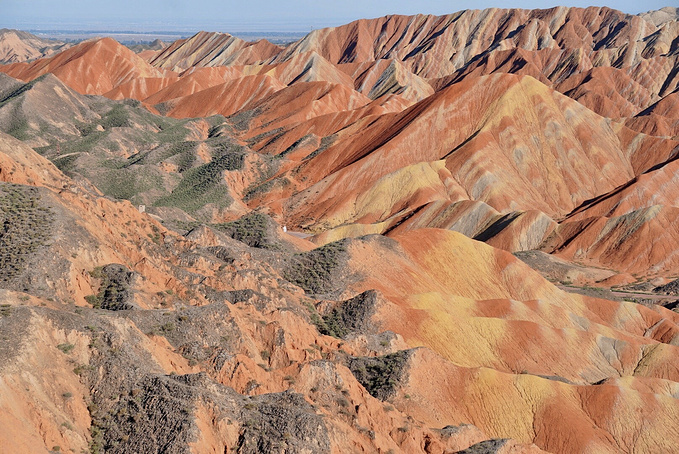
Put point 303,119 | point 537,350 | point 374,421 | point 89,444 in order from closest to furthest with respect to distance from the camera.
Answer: point 89,444 < point 374,421 < point 537,350 < point 303,119

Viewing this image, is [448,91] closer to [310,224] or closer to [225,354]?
[310,224]

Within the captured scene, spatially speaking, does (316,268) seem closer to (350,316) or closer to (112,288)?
(350,316)

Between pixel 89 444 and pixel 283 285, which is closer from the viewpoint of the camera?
pixel 89 444

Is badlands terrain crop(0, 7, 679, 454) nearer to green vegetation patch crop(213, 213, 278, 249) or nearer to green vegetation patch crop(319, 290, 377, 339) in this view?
green vegetation patch crop(319, 290, 377, 339)

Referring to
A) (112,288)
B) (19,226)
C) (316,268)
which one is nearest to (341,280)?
(316,268)

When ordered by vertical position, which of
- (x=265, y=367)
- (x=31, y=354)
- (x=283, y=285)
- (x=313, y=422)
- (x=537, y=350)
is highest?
(x=31, y=354)

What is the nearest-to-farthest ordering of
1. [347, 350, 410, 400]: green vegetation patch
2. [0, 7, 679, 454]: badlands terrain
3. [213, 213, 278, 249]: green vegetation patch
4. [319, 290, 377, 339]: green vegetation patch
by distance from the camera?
1. [0, 7, 679, 454]: badlands terrain
2. [347, 350, 410, 400]: green vegetation patch
3. [319, 290, 377, 339]: green vegetation patch
4. [213, 213, 278, 249]: green vegetation patch

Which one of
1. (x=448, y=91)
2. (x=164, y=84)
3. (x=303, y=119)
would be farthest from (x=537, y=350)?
(x=164, y=84)

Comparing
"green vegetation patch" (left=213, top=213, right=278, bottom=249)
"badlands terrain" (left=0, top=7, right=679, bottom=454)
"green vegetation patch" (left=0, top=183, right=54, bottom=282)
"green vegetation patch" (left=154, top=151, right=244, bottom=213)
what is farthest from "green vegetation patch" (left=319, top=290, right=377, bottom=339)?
"green vegetation patch" (left=154, top=151, right=244, bottom=213)
